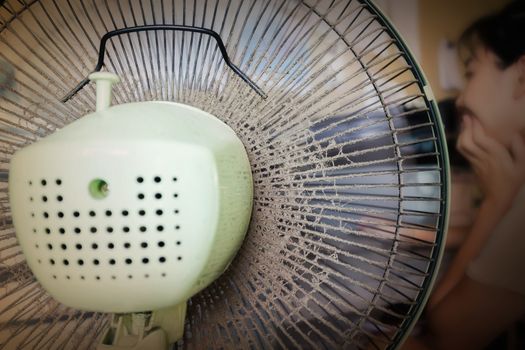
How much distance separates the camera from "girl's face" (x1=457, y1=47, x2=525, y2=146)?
750 mm

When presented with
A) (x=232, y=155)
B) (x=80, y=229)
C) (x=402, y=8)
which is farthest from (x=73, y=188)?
(x=402, y=8)

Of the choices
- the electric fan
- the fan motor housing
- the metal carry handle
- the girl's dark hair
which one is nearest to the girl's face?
the girl's dark hair

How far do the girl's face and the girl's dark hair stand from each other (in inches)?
0.5

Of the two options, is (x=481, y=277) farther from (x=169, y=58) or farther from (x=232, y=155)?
(x=169, y=58)

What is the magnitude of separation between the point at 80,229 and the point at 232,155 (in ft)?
0.58

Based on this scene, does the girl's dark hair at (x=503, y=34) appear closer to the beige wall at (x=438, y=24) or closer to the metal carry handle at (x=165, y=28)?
the beige wall at (x=438, y=24)

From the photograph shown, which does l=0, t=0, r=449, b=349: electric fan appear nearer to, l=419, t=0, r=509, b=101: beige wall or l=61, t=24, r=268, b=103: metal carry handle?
l=61, t=24, r=268, b=103: metal carry handle

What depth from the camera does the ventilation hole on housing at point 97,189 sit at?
1.15ft

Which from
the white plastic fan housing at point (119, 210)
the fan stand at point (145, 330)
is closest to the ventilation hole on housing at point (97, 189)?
the white plastic fan housing at point (119, 210)

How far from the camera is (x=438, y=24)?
796 millimetres

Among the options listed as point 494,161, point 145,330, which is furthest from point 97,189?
point 494,161

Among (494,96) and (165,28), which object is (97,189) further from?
(494,96)

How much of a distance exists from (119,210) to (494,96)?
0.74 meters

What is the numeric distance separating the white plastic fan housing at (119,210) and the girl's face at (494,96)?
0.62 metres
